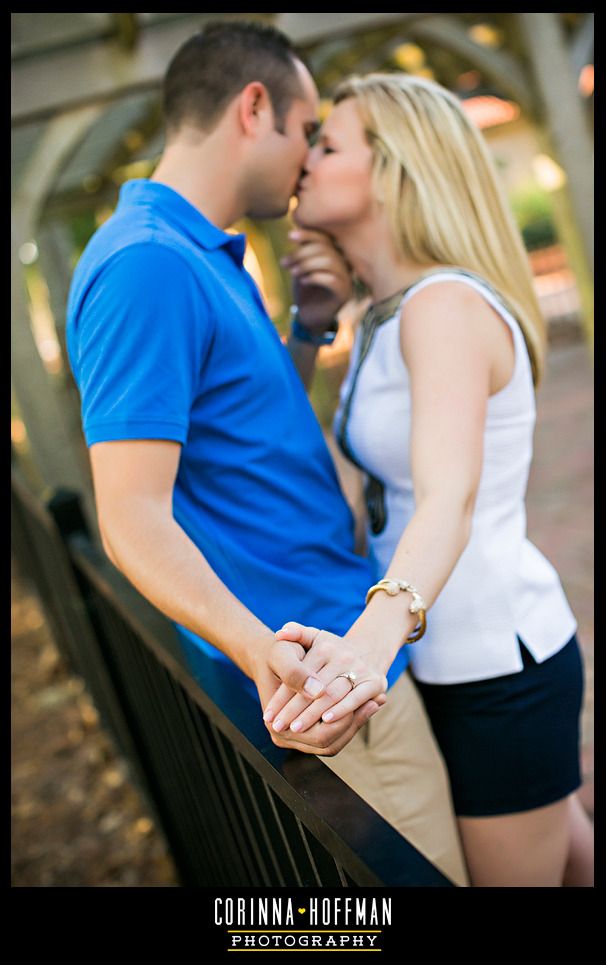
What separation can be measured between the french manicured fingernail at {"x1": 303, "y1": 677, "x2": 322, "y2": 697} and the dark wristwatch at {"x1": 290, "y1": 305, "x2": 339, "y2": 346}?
47.3 inches

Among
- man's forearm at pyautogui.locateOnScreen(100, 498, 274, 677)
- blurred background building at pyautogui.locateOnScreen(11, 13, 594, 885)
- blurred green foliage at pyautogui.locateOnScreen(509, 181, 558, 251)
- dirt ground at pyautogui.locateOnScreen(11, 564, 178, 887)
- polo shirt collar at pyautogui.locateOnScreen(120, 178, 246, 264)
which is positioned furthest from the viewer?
blurred green foliage at pyautogui.locateOnScreen(509, 181, 558, 251)

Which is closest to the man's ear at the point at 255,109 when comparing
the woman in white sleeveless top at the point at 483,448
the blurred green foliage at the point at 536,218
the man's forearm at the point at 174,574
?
the woman in white sleeveless top at the point at 483,448

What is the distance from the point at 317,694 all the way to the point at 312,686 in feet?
0.04

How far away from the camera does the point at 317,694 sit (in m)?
1.14

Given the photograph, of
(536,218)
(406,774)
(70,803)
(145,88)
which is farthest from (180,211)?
(536,218)

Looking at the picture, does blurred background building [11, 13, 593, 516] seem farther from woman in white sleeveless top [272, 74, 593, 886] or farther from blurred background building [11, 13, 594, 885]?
woman in white sleeveless top [272, 74, 593, 886]

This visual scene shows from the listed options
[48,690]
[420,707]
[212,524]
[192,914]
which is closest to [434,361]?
[212,524]

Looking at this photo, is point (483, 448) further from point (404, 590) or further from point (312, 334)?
point (312, 334)

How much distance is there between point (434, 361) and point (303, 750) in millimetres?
706

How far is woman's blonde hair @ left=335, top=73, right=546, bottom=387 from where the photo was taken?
178 cm

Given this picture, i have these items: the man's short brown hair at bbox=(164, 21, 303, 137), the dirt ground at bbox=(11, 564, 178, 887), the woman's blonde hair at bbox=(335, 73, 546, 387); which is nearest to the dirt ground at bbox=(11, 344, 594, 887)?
the dirt ground at bbox=(11, 564, 178, 887)

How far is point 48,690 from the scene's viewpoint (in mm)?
5332

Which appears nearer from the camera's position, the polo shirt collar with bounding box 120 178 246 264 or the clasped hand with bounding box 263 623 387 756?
the clasped hand with bounding box 263 623 387 756

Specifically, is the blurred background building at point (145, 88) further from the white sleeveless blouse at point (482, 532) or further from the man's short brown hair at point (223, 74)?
the white sleeveless blouse at point (482, 532)
